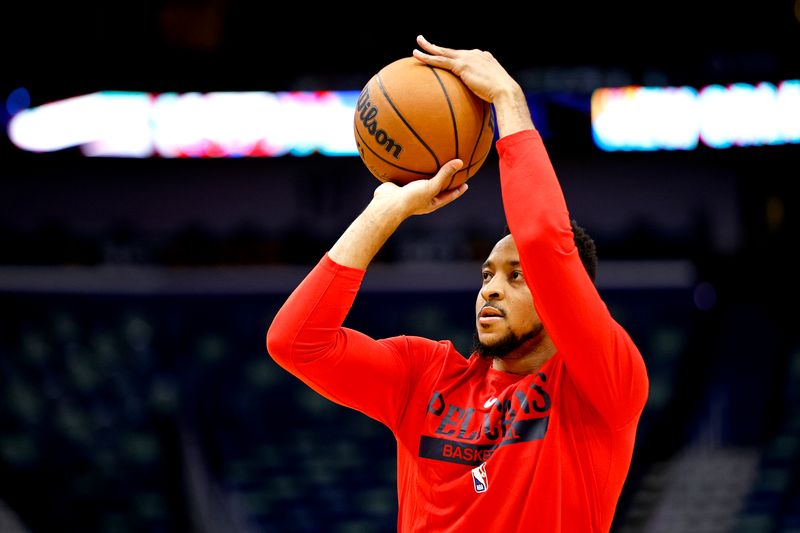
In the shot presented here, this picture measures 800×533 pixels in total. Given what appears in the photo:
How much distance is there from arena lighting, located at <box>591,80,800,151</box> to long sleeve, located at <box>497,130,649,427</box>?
771 cm

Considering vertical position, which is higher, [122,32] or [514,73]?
[122,32]

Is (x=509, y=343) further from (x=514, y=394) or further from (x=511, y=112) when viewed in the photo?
(x=511, y=112)

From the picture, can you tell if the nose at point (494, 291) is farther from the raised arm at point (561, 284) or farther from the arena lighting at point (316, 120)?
the arena lighting at point (316, 120)

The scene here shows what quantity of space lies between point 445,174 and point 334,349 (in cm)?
53

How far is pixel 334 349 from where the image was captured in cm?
248

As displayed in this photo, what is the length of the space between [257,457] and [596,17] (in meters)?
6.07

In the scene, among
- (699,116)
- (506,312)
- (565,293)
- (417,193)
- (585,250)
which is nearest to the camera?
(565,293)

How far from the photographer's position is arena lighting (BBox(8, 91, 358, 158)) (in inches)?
384

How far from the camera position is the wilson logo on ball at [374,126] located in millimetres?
2576

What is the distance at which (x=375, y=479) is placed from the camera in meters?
9.92

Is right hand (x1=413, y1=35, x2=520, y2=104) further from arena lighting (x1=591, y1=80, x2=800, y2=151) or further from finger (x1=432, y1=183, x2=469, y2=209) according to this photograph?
arena lighting (x1=591, y1=80, x2=800, y2=151)

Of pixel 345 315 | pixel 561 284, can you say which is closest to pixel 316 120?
pixel 345 315

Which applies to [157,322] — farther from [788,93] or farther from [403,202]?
[403,202]

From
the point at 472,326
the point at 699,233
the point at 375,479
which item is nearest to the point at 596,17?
the point at 699,233
